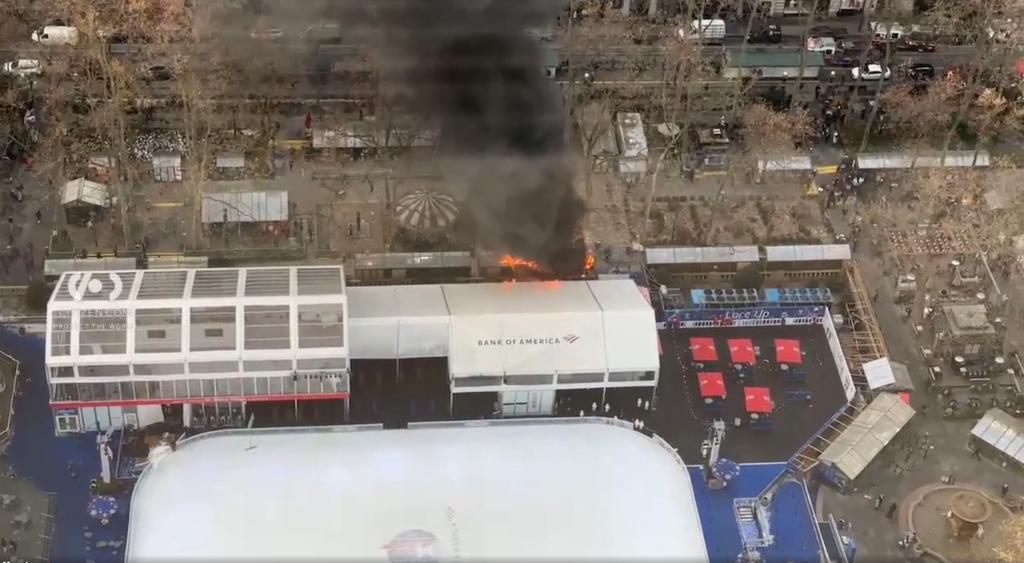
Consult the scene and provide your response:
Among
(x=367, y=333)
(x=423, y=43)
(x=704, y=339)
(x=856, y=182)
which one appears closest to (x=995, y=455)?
(x=704, y=339)

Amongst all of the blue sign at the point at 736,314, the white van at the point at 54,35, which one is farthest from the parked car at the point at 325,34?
the blue sign at the point at 736,314

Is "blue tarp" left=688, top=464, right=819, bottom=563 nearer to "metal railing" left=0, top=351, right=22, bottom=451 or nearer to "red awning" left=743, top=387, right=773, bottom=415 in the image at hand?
"red awning" left=743, top=387, right=773, bottom=415

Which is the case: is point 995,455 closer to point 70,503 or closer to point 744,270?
point 744,270

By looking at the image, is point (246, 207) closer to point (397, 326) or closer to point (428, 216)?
point (428, 216)

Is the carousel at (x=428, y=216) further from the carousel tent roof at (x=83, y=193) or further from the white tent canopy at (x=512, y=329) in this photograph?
the carousel tent roof at (x=83, y=193)

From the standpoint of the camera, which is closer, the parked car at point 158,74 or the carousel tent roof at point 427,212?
the carousel tent roof at point 427,212
